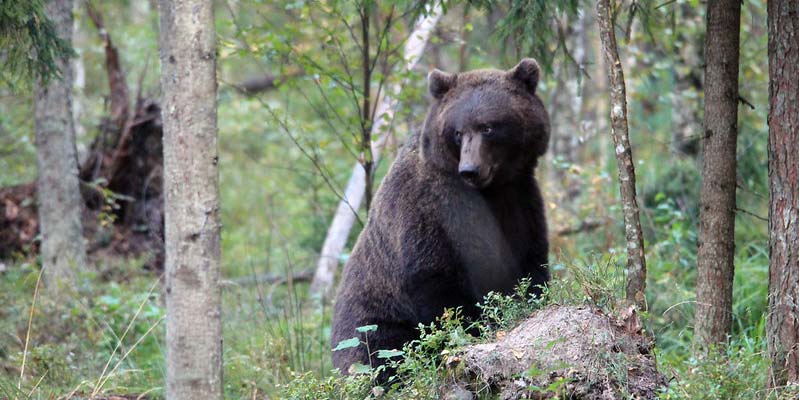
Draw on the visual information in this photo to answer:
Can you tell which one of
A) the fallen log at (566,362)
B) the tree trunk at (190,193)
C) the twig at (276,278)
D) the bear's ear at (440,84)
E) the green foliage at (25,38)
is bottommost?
the twig at (276,278)

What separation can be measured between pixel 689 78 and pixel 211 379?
8700 mm

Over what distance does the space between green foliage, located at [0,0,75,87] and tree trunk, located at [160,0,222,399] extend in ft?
5.78

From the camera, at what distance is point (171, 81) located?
13.4 feet

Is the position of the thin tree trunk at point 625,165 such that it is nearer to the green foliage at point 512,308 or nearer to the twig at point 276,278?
the green foliage at point 512,308

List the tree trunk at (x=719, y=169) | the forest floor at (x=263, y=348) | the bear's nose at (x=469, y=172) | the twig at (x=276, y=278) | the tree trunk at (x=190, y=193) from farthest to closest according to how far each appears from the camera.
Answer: the twig at (x=276, y=278)
the bear's nose at (x=469, y=172)
the tree trunk at (x=719, y=169)
the forest floor at (x=263, y=348)
the tree trunk at (x=190, y=193)

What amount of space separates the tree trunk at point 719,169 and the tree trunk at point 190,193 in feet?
9.76

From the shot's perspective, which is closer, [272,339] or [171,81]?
[171,81]

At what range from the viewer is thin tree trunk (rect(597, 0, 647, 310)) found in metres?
4.63

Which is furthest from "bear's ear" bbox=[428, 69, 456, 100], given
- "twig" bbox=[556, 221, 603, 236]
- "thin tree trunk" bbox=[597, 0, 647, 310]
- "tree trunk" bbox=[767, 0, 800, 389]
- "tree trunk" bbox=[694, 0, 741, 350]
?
"twig" bbox=[556, 221, 603, 236]

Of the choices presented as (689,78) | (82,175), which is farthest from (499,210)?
(82,175)

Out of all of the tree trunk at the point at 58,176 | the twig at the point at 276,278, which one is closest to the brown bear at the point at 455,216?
the tree trunk at the point at 58,176

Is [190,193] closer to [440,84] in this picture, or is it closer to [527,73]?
[440,84]

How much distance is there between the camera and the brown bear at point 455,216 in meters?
5.37

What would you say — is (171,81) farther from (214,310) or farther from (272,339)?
(272,339)
